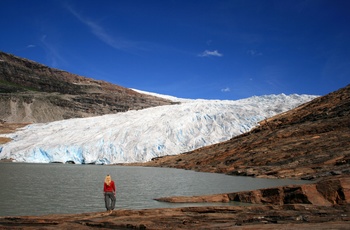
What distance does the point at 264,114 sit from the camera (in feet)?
225

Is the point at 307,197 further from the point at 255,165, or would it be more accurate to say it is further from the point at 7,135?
the point at 7,135

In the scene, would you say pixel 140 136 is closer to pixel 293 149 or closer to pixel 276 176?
pixel 293 149

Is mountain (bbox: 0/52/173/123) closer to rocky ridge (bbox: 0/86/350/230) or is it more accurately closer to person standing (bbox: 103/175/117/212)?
rocky ridge (bbox: 0/86/350/230)

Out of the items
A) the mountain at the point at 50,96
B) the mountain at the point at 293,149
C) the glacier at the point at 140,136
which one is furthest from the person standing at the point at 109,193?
the mountain at the point at 50,96

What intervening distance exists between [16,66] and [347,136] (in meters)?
175

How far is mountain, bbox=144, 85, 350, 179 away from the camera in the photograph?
31.7m

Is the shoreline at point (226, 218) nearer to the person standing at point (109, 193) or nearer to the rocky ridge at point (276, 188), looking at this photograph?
the rocky ridge at point (276, 188)

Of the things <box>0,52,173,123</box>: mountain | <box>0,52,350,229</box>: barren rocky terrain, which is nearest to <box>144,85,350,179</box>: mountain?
<box>0,52,350,229</box>: barren rocky terrain

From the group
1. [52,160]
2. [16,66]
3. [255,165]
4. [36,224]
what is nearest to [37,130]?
[52,160]

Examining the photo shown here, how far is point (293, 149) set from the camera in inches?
1489

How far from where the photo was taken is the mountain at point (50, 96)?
13638 cm

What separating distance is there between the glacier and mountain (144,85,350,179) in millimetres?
7545

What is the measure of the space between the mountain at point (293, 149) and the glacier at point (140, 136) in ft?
24.8

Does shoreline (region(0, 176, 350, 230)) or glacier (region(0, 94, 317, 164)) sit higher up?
glacier (region(0, 94, 317, 164))
